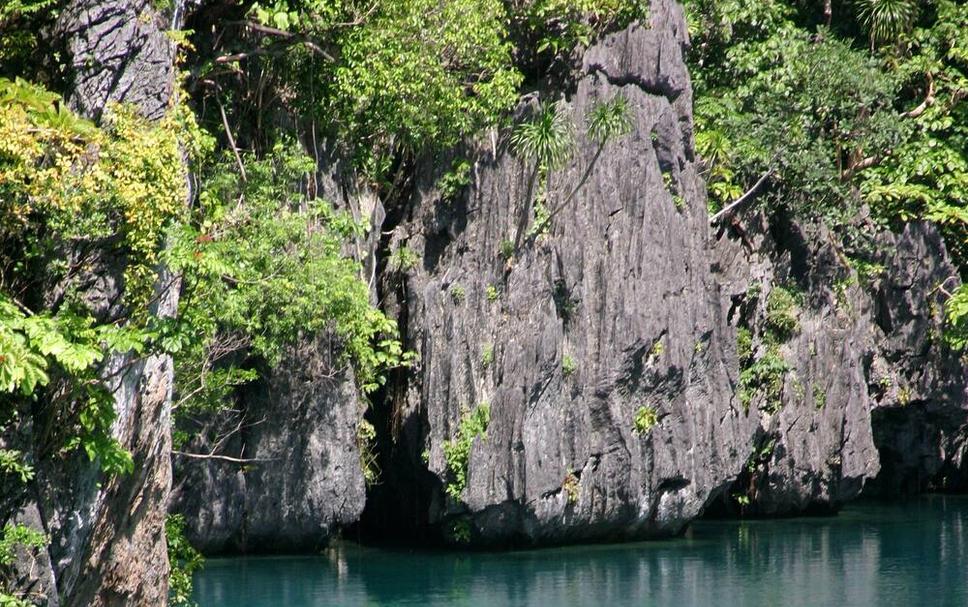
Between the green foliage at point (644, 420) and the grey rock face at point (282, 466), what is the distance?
16.5 feet

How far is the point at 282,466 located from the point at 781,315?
1060cm

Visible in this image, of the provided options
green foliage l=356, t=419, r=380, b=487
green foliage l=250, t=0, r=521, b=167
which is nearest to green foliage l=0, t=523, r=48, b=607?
green foliage l=250, t=0, r=521, b=167

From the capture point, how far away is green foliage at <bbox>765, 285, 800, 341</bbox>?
92.5ft

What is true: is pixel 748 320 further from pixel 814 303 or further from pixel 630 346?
pixel 630 346

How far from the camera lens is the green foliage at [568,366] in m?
24.8

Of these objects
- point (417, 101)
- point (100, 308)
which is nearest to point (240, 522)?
point (417, 101)

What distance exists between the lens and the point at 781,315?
92.5 ft

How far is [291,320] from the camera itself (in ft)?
68.6

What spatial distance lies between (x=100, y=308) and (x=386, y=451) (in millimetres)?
12232

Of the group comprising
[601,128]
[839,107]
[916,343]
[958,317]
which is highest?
[839,107]

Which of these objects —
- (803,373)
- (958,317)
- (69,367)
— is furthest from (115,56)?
(958,317)

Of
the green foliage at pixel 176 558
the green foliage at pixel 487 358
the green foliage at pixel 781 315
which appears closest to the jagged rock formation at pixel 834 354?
the green foliage at pixel 781 315

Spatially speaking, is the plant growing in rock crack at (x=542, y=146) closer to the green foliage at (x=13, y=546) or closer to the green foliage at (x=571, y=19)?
the green foliage at (x=571, y=19)

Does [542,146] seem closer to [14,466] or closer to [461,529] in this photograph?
[461,529]
